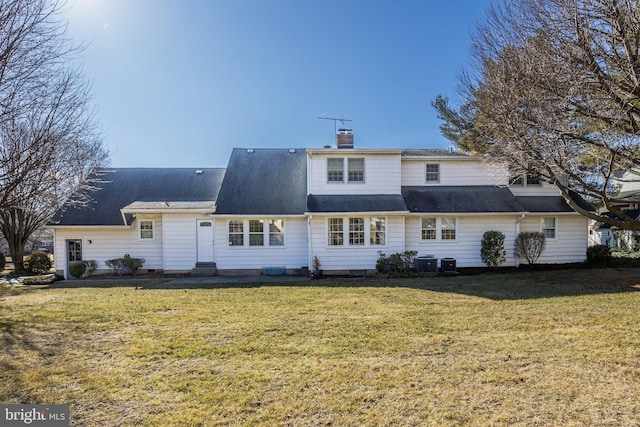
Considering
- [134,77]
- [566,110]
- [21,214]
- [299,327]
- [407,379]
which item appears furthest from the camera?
[21,214]

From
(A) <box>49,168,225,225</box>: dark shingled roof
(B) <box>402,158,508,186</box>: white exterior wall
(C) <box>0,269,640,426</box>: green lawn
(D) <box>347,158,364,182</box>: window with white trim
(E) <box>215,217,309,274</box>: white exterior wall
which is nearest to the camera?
(C) <box>0,269,640,426</box>: green lawn

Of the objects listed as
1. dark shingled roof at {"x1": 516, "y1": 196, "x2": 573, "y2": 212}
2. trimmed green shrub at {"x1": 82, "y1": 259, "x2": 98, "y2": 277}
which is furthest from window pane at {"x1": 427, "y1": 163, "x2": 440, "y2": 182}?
trimmed green shrub at {"x1": 82, "y1": 259, "x2": 98, "y2": 277}

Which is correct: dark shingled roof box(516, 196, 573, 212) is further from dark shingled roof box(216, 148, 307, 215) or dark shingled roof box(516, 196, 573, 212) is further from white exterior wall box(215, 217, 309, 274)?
dark shingled roof box(216, 148, 307, 215)

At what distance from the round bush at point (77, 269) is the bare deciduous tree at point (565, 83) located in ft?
58.1

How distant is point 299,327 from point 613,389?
473 cm

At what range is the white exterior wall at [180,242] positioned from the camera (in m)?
15.8

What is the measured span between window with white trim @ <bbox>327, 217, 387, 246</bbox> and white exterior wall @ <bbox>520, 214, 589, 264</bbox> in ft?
23.2

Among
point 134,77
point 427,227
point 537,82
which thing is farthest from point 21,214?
point 537,82

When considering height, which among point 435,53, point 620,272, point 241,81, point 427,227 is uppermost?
point 435,53

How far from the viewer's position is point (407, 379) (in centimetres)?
423

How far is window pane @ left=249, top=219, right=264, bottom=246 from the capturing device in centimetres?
1555

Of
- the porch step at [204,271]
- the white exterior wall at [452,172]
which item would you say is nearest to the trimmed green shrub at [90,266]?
the porch step at [204,271]

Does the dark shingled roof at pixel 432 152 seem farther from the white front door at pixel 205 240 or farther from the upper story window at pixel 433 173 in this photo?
the white front door at pixel 205 240

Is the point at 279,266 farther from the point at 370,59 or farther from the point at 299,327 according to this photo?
the point at 370,59
